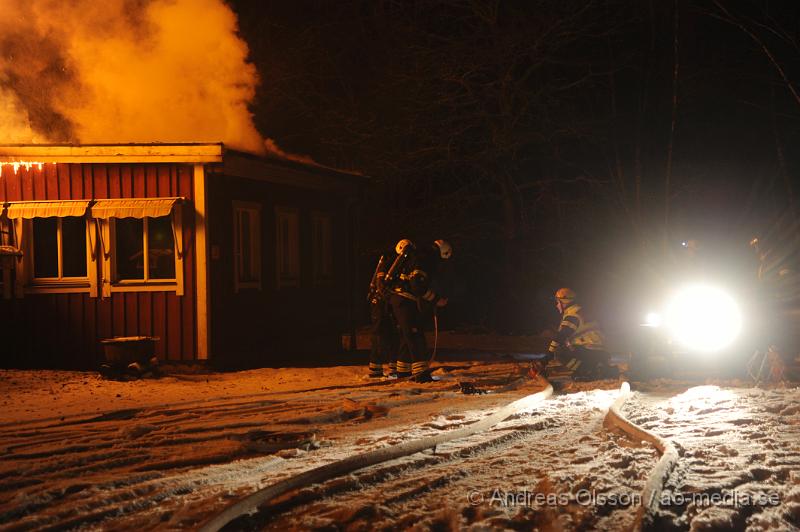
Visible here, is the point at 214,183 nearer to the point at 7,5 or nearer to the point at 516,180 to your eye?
the point at 7,5

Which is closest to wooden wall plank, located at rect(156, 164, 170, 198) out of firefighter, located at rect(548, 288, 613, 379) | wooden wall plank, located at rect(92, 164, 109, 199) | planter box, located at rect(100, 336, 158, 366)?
wooden wall plank, located at rect(92, 164, 109, 199)

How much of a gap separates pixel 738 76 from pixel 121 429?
729 inches

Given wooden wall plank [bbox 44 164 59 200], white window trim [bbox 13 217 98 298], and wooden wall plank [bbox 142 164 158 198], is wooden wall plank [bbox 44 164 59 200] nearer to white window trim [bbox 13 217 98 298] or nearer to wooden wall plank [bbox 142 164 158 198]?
white window trim [bbox 13 217 98 298]

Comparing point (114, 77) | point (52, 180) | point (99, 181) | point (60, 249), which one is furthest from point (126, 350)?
point (114, 77)

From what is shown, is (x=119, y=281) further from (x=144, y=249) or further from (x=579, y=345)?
(x=579, y=345)

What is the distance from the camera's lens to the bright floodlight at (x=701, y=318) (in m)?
12.1

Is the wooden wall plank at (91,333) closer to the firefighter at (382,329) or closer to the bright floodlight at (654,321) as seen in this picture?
the firefighter at (382,329)

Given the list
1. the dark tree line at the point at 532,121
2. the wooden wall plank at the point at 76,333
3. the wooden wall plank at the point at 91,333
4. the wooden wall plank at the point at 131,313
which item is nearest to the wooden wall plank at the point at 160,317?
the wooden wall plank at the point at 131,313

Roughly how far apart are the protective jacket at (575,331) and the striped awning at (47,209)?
7110 millimetres

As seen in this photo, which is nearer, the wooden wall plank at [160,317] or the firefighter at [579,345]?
the firefighter at [579,345]

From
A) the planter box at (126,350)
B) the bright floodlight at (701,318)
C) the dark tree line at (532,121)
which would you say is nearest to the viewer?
the bright floodlight at (701,318)

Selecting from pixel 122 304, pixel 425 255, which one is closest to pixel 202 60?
pixel 122 304

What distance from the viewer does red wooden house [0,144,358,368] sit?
13.1m

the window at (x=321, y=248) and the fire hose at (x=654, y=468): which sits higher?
the window at (x=321, y=248)
